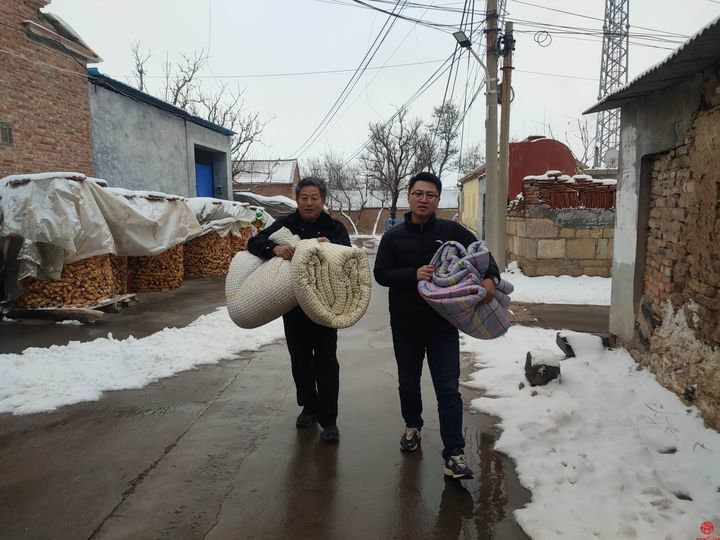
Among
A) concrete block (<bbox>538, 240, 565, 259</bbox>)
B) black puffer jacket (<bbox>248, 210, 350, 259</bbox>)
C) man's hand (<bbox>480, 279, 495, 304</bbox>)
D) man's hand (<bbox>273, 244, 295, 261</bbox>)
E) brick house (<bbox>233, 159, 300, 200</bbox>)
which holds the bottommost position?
concrete block (<bbox>538, 240, 565, 259</bbox>)

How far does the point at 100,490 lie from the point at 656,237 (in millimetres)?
4528

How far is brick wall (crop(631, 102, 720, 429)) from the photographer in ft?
10.2

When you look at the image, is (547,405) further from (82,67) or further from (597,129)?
(597,129)

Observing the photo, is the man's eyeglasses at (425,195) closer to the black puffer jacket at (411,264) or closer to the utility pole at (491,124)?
the black puffer jacket at (411,264)

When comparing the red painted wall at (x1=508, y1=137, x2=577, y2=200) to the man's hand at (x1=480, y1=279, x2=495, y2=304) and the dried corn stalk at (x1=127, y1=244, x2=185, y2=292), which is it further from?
the man's hand at (x1=480, y1=279, x2=495, y2=304)

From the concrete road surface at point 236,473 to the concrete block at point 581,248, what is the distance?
7426 mm

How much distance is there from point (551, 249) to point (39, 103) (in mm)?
11357

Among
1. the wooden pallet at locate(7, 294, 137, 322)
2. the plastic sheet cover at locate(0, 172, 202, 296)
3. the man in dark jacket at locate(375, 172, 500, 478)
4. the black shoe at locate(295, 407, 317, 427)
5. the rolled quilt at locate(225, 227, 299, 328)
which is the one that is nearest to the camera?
the man in dark jacket at locate(375, 172, 500, 478)

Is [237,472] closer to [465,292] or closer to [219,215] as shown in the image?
[465,292]

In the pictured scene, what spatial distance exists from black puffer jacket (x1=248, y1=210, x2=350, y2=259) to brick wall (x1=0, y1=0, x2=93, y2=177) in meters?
8.68

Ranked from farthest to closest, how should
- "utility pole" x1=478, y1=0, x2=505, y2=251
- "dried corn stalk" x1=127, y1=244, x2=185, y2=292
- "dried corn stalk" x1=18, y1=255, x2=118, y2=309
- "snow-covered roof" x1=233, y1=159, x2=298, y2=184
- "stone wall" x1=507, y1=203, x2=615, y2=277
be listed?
1. "snow-covered roof" x1=233, y1=159, x2=298, y2=184
2. "stone wall" x1=507, y1=203, x2=615, y2=277
3. "dried corn stalk" x1=127, y1=244, x2=185, y2=292
4. "utility pole" x1=478, y1=0, x2=505, y2=251
5. "dried corn stalk" x1=18, y1=255, x2=118, y2=309

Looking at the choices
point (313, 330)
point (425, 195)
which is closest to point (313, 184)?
point (425, 195)

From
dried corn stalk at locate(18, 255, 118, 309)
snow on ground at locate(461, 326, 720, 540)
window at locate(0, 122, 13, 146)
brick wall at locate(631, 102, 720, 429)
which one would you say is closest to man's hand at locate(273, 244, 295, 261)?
snow on ground at locate(461, 326, 720, 540)

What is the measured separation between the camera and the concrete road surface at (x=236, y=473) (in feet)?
7.77
